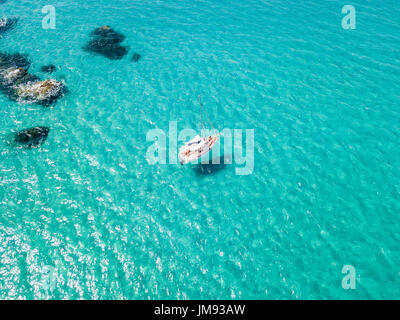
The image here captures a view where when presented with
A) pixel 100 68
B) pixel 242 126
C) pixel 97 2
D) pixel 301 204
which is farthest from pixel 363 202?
pixel 97 2

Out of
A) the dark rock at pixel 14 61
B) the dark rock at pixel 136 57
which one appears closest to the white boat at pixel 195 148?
the dark rock at pixel 136 57

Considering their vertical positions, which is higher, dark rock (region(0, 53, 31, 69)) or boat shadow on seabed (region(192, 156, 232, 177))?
dark rock (region(0, 53, 31, 69))

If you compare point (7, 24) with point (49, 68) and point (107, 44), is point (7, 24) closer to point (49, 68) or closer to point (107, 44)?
point (49, 68)

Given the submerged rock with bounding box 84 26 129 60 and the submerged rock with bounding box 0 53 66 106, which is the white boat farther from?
the submerged rock with bounding box 84 26 129 60

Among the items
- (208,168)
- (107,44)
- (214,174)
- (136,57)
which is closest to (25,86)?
(107,44)

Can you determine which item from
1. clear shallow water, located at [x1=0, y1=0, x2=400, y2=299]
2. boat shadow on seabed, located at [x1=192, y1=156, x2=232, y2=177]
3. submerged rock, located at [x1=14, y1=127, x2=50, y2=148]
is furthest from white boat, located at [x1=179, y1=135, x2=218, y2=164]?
submerged rock, located at [x1=14, y1=127, x2=50, y2=148]

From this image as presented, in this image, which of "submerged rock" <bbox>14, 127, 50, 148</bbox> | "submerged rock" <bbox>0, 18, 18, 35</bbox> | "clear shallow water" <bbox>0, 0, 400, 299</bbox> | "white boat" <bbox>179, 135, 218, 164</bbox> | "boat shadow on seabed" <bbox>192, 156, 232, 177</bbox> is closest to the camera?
"clear shallow water" <bbox>0, 0, 400, 299</bbox>

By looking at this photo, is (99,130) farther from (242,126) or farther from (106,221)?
(242,126)
